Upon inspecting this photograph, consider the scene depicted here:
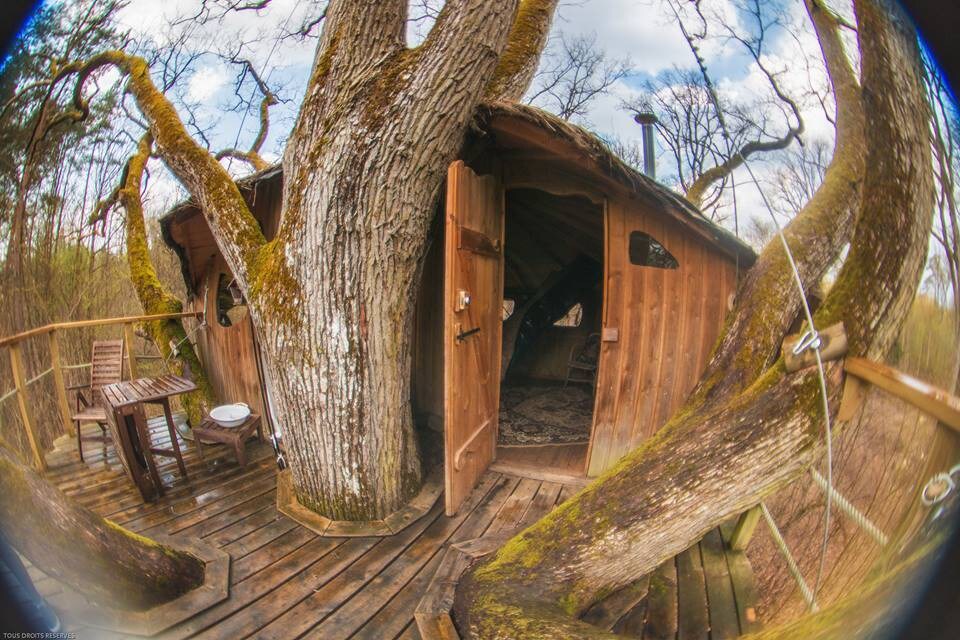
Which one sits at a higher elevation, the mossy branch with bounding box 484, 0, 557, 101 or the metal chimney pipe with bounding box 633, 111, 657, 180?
the mossy branch with bounding box 484, 0, 557, 101

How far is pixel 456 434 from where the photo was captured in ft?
6.57

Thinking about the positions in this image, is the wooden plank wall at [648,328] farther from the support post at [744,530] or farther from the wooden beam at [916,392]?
the wooden beam at [916,392]

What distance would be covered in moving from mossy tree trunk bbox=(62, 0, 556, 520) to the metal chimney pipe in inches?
34.4

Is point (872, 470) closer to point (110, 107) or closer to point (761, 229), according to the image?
point (761, 229)

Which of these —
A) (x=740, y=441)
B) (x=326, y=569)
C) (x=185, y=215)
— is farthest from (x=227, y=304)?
(x=740, y=441)

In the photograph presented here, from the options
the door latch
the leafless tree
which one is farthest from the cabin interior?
the leafless tree

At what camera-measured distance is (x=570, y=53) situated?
1.46 metres

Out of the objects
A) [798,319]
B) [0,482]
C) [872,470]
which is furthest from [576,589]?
[0,482]

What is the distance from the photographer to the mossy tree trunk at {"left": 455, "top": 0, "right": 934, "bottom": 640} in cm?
74

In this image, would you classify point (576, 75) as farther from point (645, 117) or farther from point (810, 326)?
point (810, 326)

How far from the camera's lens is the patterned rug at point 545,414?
10.1 ft

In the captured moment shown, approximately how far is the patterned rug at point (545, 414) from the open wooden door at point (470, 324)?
62 cm

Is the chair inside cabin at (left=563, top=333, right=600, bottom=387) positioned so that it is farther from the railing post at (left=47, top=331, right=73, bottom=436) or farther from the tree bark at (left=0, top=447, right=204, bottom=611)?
the railing post at (left=47, top=331, right=73, bottom=436)

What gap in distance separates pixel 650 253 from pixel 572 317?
230 cm
